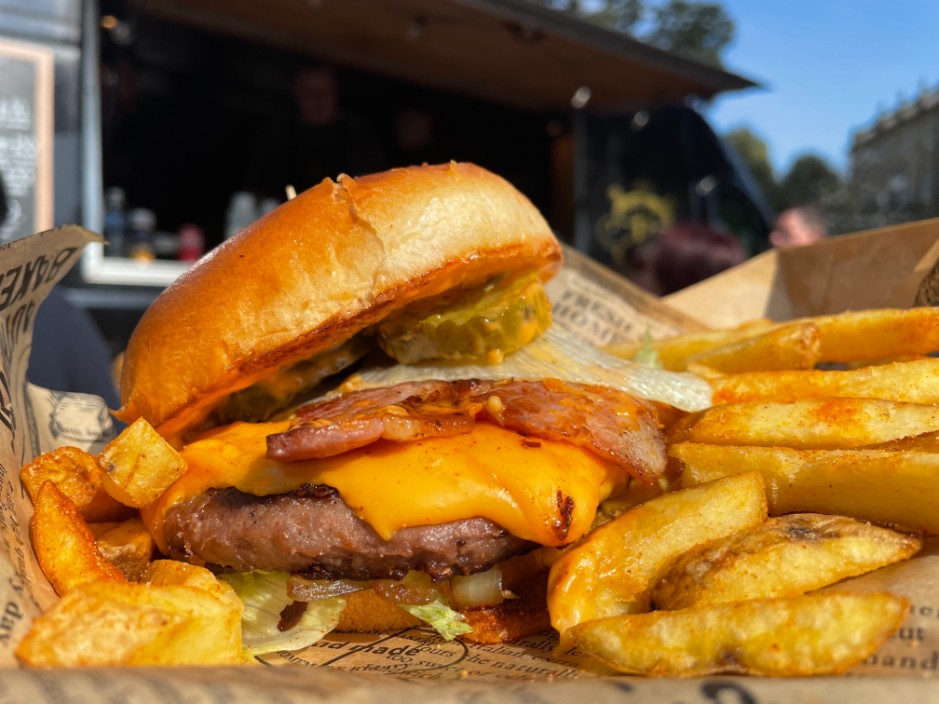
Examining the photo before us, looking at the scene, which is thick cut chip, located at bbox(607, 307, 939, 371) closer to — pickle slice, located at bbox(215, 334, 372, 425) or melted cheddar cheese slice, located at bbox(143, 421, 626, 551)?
melted cheddar cheese slice, located at bbox(143, 421, 626, 551)

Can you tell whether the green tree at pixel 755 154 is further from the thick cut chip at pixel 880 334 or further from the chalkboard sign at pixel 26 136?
the thick cut chip at pixel 880 334

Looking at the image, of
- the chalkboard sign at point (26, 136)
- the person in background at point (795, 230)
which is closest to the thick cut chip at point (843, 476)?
the chalkboard sign at point (26, 136)

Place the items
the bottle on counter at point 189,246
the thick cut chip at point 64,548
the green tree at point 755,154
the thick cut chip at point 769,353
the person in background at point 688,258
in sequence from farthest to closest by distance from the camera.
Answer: the green tree at point 755,154
the bottle on counter at point 189,246
the person in background at point 688,258
the thick cut chip at point 769,353
the thick cut chip at point 64,548

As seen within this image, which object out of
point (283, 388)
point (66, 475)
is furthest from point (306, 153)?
point (66, 475)

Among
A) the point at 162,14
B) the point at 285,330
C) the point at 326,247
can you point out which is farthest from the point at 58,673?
the point at 162,14

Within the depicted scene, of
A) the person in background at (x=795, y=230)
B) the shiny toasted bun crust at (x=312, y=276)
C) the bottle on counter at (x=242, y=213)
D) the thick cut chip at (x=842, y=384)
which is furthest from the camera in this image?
the person in background at (x=795, y=230)

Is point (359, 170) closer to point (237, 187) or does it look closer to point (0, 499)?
point (237, 187)

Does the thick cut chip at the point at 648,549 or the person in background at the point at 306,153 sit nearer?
the thick cut chip at the point at 648,549
